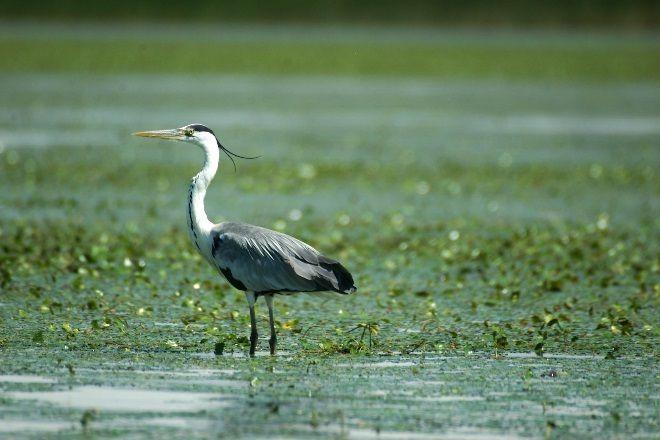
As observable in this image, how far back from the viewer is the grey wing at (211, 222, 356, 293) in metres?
9.20

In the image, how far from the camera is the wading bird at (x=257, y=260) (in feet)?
30.2

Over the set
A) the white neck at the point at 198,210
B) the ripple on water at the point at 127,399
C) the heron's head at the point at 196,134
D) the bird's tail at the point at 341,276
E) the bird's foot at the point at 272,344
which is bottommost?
the ripple on water at the point at 127,399

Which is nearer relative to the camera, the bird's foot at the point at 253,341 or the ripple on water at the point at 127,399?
the ripple on water at the point at 127,399

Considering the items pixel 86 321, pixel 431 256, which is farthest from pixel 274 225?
pixel 86 321

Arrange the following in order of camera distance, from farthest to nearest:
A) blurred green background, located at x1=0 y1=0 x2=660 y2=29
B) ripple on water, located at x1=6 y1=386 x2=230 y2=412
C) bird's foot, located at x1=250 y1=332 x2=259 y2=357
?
blurred green background, located at x1=0 y1=0 x2=660 y2=29 → bird's foot, located at x1=250 y1=332 x2=259 y2=357 → ripple on water, located at x1=6 y1=386 x2=230 y2=412

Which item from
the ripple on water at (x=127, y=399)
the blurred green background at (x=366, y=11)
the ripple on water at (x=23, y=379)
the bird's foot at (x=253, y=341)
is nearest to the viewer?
the ripple on water at (x=127, y=399)

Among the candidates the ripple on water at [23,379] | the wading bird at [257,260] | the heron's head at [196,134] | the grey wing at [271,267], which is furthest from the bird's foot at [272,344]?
the ripple on water at [23,379]

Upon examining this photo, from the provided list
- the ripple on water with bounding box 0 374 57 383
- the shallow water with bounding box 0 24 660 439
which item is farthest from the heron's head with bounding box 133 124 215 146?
the ripple on water with bounding box 0 374 57 383

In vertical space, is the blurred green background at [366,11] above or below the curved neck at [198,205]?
above

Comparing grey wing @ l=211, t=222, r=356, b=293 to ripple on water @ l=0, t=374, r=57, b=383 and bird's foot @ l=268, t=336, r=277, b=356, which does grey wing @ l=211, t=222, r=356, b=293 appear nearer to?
bird's foot @ l=268, t=336, r=277, b=356

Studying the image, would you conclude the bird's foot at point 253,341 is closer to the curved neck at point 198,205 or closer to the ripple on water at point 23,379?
the curved neck at point 198,205

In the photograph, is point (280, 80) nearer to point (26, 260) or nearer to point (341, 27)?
point (26, 260)

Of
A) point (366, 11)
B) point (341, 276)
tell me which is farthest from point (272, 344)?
point (366, 11)

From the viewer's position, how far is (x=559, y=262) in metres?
13.2
